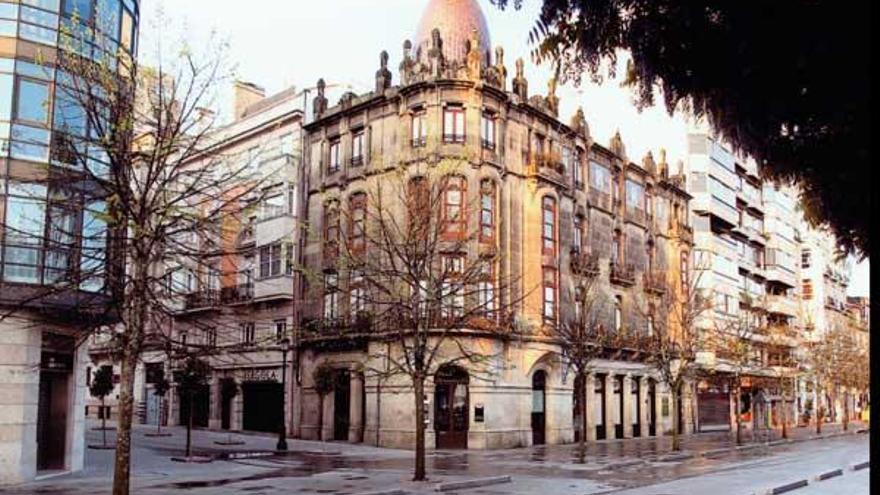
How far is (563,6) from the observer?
5250 millimetres

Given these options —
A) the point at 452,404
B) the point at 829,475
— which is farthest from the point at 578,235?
the point at 829,475

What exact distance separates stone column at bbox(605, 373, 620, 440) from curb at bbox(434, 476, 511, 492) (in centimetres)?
2511

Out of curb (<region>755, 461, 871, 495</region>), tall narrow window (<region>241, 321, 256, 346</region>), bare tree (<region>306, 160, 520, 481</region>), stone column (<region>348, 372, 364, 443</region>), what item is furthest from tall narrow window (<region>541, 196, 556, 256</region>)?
curb (<region>755, 461, 871, 495</region>)

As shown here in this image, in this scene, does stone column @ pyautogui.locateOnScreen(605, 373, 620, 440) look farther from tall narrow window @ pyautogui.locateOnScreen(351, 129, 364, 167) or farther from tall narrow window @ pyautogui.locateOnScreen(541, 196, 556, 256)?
tall narrow window @ pyautogui.locateOnScreen(351, 129, 364, 167)

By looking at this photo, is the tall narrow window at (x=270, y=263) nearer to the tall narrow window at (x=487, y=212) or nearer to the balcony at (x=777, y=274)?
the tall narrow window at (x=487, y=212)

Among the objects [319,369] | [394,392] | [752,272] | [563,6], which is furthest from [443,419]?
[752,272]

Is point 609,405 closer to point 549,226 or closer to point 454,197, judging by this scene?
point 549,226

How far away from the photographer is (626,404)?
165 feet

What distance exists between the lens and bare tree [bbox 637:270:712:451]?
4203 cm

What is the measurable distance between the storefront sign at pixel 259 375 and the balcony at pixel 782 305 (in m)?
43.0

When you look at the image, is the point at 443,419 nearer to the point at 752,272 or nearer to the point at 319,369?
the point at 319,369

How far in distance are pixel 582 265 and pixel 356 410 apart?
1373 cm

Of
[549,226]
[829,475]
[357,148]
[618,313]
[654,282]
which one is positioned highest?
[357,148]

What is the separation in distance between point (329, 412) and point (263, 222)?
1124 cm
